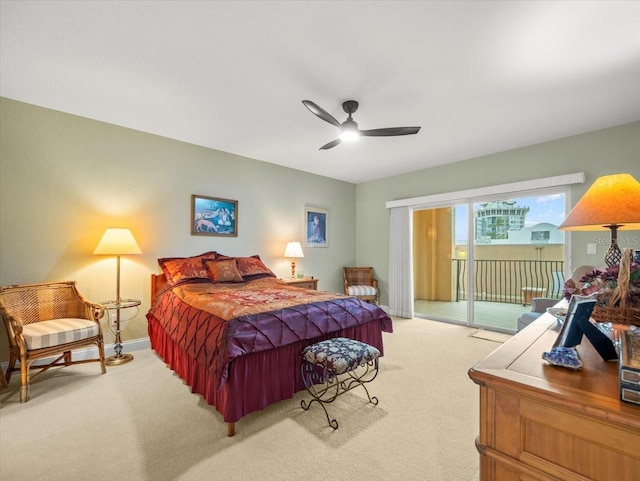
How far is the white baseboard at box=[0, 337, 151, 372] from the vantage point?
2.98 m

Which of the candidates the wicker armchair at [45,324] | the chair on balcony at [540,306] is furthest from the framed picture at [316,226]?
the chair on balcony at [540,306]

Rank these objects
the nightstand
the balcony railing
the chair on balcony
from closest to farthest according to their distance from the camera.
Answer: the chair on balcony < the balcony railing < the nightstand

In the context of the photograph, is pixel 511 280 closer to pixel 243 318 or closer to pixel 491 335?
pixel 491 335

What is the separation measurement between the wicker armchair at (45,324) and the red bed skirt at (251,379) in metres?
0.87

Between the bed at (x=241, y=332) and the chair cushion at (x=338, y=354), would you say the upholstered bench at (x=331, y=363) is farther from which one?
the bed at (x=241, y=332)

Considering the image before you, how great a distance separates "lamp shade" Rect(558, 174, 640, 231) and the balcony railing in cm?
330

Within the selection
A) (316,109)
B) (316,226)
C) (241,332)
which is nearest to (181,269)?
(241,332)

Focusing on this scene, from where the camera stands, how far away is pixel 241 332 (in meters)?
1.97

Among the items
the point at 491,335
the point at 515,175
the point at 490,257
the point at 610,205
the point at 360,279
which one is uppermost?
the point at 515,175

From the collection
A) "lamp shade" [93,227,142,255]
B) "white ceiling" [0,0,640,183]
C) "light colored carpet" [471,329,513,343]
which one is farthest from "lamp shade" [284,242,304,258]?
"light colored carpet" [471,329,513,343]

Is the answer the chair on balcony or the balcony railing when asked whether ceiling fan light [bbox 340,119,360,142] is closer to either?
the chair on balcony

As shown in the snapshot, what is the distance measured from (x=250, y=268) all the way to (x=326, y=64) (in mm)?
2681

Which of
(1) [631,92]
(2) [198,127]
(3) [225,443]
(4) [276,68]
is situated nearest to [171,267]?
(2) [198,127]

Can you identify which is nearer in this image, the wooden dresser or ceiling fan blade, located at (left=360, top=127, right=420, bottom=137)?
the wooden dresser
